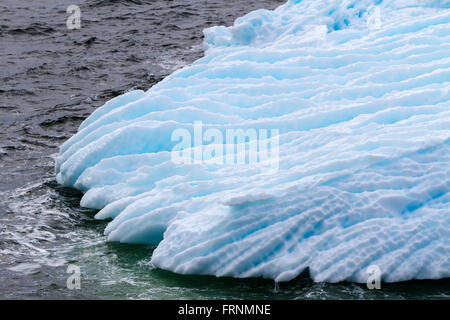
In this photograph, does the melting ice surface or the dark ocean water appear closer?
the dark ocean water

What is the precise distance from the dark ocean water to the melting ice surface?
198 mm

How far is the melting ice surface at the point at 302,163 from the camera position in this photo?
6.68 m

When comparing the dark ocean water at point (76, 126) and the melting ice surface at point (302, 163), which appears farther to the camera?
the melting ice surface at point (302, 163)

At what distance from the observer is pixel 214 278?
6668 millimetres

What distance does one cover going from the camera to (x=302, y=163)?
24.8 ft

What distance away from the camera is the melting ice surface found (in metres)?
6.68

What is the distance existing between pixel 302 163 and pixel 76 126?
15.0 feet

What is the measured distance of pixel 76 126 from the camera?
11.1 meters

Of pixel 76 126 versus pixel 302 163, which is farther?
pixel 76 126

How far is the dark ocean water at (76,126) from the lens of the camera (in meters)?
6.50

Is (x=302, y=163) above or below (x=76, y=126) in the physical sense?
below

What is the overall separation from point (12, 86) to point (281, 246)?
7.45 meters

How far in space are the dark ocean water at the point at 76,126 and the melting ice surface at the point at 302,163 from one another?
0.20 meters

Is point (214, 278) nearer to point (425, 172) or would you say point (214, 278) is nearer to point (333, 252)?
point (333, 252)
